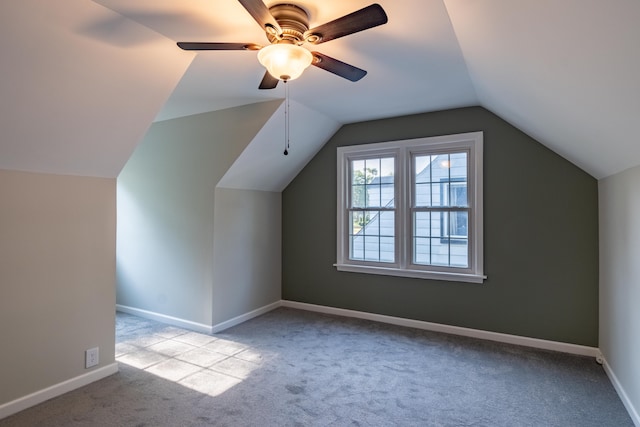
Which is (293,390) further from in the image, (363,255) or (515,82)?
(515,82)

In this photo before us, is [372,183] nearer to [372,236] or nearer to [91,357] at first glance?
[372,236]

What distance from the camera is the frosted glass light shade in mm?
1906

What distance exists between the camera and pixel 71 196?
8.91ft

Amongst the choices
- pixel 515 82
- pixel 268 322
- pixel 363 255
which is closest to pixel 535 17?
pixel 515 82

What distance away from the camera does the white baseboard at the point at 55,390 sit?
7.76 ft

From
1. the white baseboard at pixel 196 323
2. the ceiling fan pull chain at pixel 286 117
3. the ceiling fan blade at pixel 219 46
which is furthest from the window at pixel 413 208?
the ceiling fan blade at pixel 219 46

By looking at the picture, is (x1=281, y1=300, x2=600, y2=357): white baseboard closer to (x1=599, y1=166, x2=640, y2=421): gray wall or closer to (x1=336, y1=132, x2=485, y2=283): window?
(x1=599, y1=166, x2=640, y2=421): gray wall

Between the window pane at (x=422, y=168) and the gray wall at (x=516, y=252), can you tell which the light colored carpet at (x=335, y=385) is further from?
the window pane at (x=422, y=168)

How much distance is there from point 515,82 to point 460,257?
212cm

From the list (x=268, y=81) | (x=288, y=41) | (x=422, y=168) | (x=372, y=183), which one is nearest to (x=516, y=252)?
(x=422, y=168)

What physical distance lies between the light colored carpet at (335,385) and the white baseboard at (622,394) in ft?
0.14

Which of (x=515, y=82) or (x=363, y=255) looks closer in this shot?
(x=515, y=82)

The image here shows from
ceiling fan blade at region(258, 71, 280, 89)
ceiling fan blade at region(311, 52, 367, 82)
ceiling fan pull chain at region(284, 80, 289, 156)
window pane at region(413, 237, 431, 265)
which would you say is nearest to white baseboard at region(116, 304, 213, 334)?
ceiling fan pull chain at region(284, 80, 289, 156)

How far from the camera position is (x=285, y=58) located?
193 cm
